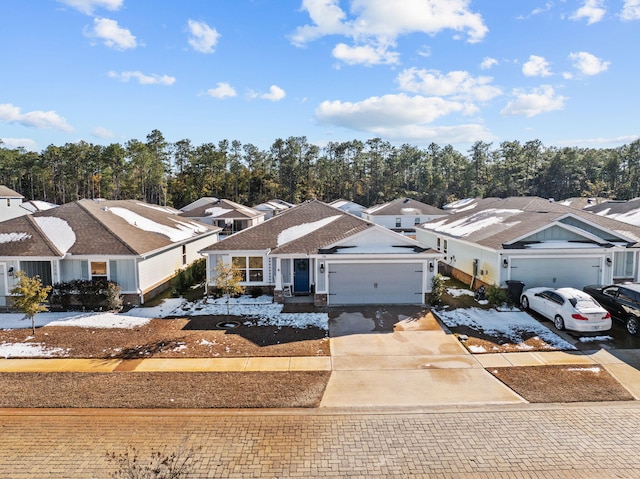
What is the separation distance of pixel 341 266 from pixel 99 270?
10362mm

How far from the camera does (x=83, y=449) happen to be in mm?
7418

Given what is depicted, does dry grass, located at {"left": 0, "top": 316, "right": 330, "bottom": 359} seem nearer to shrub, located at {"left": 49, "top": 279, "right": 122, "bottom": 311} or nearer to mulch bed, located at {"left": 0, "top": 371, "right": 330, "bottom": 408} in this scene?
mulch bed, located at {"left": 0, "top": 371, "right": 330, "bottom": 408}

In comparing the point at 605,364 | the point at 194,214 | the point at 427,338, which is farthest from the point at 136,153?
the point at 605,364

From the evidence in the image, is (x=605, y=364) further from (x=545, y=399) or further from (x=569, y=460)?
(x=569, y=460)

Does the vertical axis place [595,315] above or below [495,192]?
below

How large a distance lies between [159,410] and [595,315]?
13.3 meters

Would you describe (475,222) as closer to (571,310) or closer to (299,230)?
(299,230)

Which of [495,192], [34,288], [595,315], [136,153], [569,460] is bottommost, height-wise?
[569,460]

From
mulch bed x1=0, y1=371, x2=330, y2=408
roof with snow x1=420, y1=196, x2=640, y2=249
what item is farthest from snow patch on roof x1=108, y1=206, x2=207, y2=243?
roof with snow x1=420, y1=196, x2=640, y2=249

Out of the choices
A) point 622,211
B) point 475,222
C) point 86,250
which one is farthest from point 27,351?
point 622,211

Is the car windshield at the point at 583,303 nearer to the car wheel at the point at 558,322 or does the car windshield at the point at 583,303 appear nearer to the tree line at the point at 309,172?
the car wheel at the point at 558,322

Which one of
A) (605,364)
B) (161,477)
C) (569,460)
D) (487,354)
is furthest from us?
(487,354)

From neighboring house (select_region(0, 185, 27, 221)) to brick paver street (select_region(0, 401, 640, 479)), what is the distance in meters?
45.5

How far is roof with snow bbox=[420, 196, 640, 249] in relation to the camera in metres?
18.2
